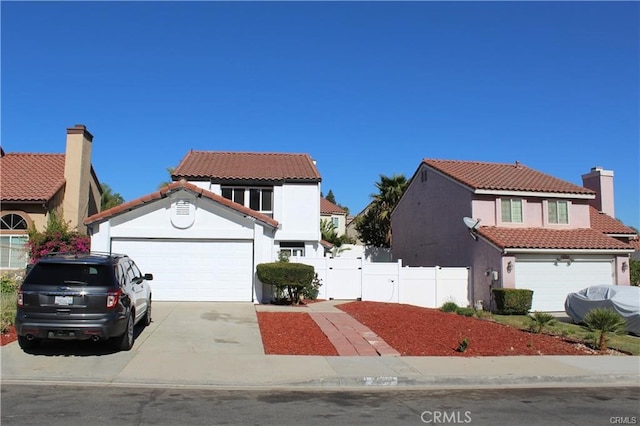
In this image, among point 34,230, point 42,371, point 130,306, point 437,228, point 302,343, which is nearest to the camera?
point 42,371

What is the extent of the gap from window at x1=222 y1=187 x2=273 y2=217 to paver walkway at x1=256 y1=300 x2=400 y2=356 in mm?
8078

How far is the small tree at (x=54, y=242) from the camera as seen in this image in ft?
65.6

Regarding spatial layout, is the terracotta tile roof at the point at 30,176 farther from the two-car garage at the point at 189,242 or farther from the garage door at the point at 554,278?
the garage door at the point at 554,278

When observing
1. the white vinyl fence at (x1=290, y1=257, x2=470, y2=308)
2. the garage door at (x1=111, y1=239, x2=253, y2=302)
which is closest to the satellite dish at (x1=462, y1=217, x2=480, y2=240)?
the white vinyl fence at (x1=290, y1=257, x2=470, y2=308)

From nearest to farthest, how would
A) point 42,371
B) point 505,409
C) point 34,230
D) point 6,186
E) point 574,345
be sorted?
1. point 505,409
2. point 42,371
3. point 574,345
4. point 34,230
5. point 6,186

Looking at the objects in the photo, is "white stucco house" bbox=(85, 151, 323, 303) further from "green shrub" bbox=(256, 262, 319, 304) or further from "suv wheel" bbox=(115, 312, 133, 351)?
"suv wheel" bbox=(115, 312, 133, 351)

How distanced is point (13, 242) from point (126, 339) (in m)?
14.2

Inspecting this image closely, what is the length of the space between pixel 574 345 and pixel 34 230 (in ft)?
63.1

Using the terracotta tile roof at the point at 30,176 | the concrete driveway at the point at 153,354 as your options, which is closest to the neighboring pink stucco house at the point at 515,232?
the concrete driveway at the point at 153,354

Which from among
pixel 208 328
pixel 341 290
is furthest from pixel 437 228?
pixel 208 328

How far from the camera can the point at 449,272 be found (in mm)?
22125

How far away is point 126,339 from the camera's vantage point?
34.5ft

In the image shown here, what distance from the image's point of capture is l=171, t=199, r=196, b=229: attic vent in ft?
60.9

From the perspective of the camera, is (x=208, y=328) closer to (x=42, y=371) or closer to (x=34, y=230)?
(x=42, y=371)
